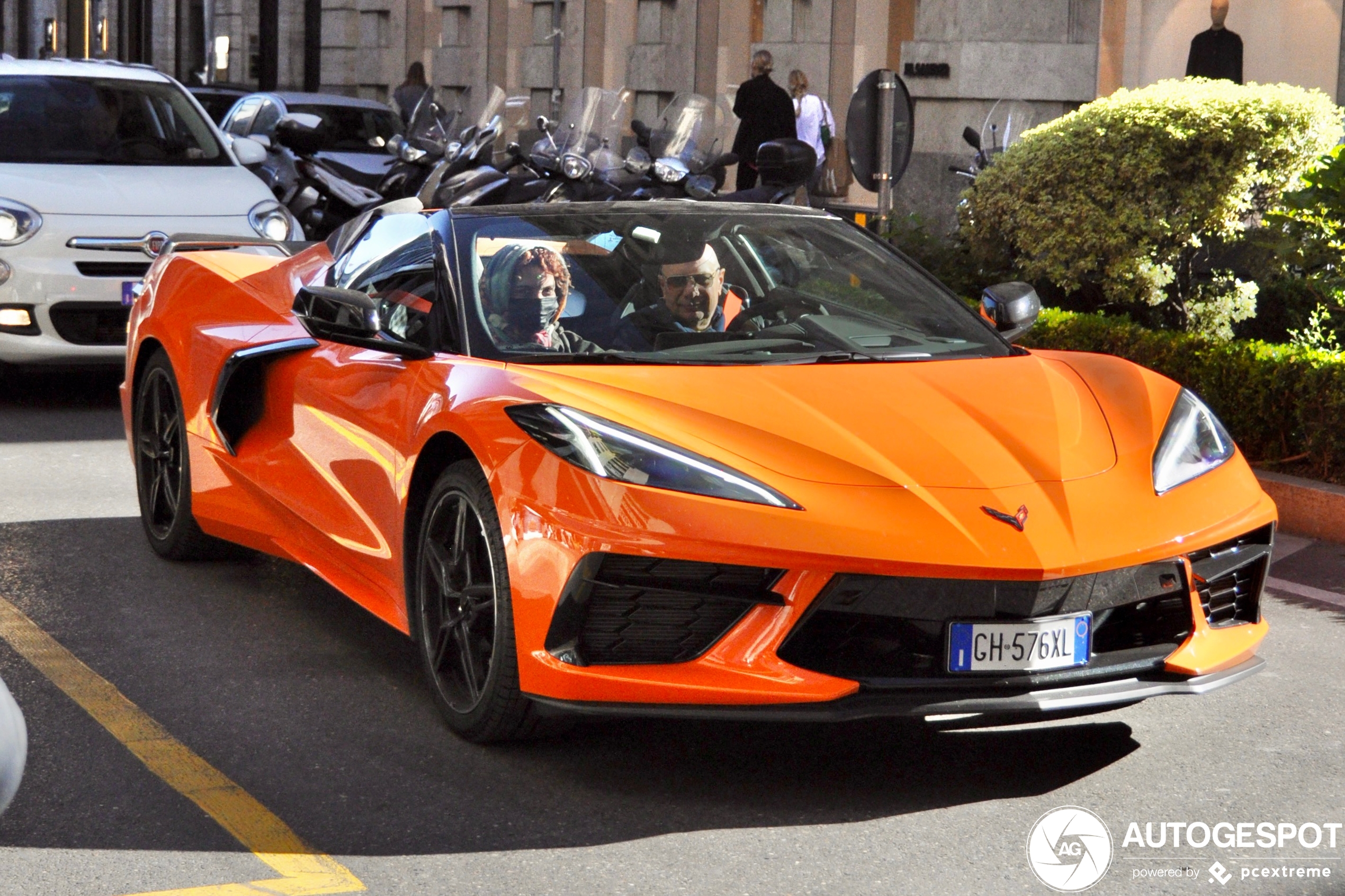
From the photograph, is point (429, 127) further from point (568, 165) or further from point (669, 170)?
point (669, 170)

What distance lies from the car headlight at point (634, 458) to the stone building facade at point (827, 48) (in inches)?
413

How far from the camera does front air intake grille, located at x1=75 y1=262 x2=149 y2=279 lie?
10031 mm

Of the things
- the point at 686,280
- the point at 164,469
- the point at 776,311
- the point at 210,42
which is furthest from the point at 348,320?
the point at 210,42

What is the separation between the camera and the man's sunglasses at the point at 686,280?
519 centimetres

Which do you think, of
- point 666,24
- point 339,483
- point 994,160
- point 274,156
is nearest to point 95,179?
point 994,160

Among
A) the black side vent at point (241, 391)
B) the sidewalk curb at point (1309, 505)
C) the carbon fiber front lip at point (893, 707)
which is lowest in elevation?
the sidewalk curb at point (1309, 505)

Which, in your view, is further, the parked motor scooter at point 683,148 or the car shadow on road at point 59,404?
the parked motor scooter at point 683,148

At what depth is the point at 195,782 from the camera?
4.40 m

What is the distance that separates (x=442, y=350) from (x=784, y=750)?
1.33 metres

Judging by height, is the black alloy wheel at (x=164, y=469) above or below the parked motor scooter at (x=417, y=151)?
below

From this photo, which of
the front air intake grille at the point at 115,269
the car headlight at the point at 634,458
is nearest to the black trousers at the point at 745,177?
the front air intake grille at the point at 115,269

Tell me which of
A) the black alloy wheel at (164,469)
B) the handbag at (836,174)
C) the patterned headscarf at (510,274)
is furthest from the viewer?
the handbag at (836,174)

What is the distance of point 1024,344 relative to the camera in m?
9.94

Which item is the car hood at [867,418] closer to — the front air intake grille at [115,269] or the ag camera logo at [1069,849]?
the ag camera logo at [1069,849]
